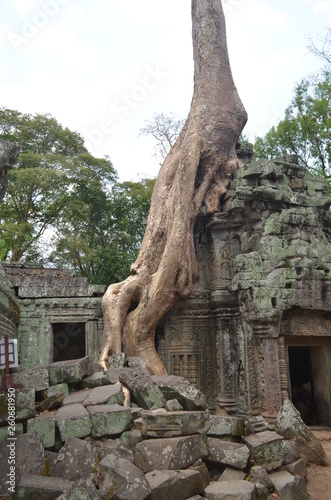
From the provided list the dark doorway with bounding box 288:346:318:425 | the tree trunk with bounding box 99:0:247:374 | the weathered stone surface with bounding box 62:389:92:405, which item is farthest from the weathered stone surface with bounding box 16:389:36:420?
the dark doorway with bounding box 288:346:318:425

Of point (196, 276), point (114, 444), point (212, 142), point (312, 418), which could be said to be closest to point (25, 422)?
point (114, 444)

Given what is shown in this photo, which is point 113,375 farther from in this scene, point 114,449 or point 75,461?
point 75,461

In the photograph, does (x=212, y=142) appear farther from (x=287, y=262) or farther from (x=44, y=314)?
(x=44, y=314)

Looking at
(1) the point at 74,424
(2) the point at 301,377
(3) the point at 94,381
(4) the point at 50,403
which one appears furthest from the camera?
(2) the point at 301,377

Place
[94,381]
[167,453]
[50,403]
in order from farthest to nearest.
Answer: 1. [94,381]
2. [50,403]
3. [167,453]

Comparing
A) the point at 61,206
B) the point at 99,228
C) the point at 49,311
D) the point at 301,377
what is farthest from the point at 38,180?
the point at 301,377

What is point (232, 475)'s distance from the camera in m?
3.50

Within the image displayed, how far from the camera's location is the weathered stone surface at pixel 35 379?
3793mm

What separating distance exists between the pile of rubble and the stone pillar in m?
1.63

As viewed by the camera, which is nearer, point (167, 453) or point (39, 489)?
point (39, 489)

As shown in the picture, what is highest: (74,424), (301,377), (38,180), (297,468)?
(38,180)

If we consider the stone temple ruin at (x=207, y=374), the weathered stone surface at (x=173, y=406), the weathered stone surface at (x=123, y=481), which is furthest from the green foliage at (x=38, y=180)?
the weathered stone surface at (x=123, y=481)

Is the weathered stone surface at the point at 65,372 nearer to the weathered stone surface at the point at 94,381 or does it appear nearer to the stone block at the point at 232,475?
the weathered stone surface at the point at 94,381

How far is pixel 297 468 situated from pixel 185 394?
51.7 inches
